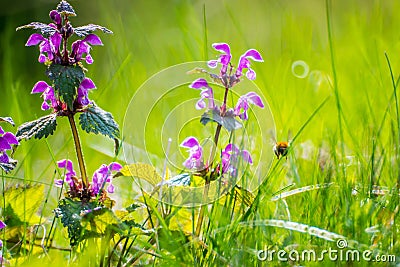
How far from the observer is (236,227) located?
4.25 feet

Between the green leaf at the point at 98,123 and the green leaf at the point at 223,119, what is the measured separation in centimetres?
18

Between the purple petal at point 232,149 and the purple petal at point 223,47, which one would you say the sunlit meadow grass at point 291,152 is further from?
the purple petal at point 223,47

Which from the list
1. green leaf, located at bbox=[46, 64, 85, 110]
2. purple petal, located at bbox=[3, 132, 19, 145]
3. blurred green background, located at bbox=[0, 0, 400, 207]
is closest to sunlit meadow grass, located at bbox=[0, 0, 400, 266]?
blurred green background, located at bbox=[0, 0, 400, 207]

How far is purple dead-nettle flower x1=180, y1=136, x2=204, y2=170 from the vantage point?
1414mm

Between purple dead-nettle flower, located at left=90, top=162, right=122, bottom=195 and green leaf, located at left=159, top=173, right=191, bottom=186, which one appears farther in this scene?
purple dead-nettle flower, located at left=90, top=162, right=122, bottom=195

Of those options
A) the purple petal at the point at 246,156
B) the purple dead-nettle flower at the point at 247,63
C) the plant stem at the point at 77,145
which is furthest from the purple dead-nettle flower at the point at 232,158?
A: the plant stem at the point at 77,145

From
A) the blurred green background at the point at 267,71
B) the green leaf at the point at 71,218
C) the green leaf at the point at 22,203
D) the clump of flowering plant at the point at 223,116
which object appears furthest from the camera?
the blurred green background at the point at 267,71

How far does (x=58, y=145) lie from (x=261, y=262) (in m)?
1.31

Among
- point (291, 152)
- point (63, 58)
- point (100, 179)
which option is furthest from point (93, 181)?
point (291, 152)

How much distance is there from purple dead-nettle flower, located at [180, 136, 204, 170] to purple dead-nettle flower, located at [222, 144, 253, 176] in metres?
0.05

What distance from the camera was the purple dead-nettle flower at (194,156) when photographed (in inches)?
55.7

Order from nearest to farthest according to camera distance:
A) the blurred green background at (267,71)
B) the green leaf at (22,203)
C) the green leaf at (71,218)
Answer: the green leaf at (71,218) < the green leaf at (22,203) < the blurred green background at (267,71)

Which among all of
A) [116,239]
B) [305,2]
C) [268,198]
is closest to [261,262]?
[268,198]

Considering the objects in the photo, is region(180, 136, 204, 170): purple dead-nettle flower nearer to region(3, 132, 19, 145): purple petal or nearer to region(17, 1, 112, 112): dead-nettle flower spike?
region(17, 1, 112, 112): dead-nettle flower spike
